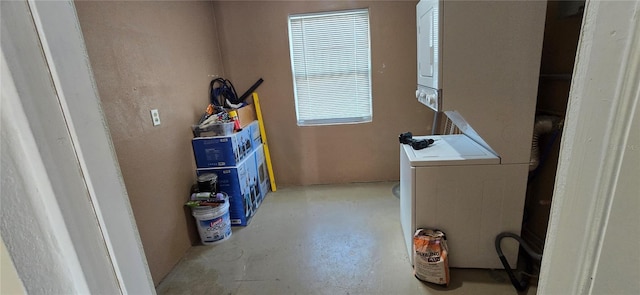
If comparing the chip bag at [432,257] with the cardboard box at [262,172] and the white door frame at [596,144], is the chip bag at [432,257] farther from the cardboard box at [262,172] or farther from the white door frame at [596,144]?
the cardboard box at [262,172]

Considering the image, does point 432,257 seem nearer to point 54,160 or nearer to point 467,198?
point 467,198

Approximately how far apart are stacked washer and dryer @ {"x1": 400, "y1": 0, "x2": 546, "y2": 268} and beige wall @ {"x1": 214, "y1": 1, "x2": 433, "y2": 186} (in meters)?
1.09

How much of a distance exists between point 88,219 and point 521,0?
1.84 metres

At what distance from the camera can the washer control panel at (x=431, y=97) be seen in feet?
5.39

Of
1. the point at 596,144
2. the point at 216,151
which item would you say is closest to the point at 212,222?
the point at 216,151

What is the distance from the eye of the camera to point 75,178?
18.5 inches

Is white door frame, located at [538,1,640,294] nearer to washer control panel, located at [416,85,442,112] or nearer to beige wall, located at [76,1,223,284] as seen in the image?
washer control panel, located at [416,85,442,112]

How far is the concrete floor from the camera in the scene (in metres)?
1.85

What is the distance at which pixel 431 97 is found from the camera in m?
1.76

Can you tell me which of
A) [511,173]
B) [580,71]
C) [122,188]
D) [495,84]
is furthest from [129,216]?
[511,173]

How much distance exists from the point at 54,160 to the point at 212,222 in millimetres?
2087

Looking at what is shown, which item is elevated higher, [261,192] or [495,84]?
[495,84]

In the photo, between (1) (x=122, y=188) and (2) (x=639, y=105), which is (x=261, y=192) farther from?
(2) (x=639, y=105)

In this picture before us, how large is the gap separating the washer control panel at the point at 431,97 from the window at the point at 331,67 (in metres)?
Answer: 1.20
